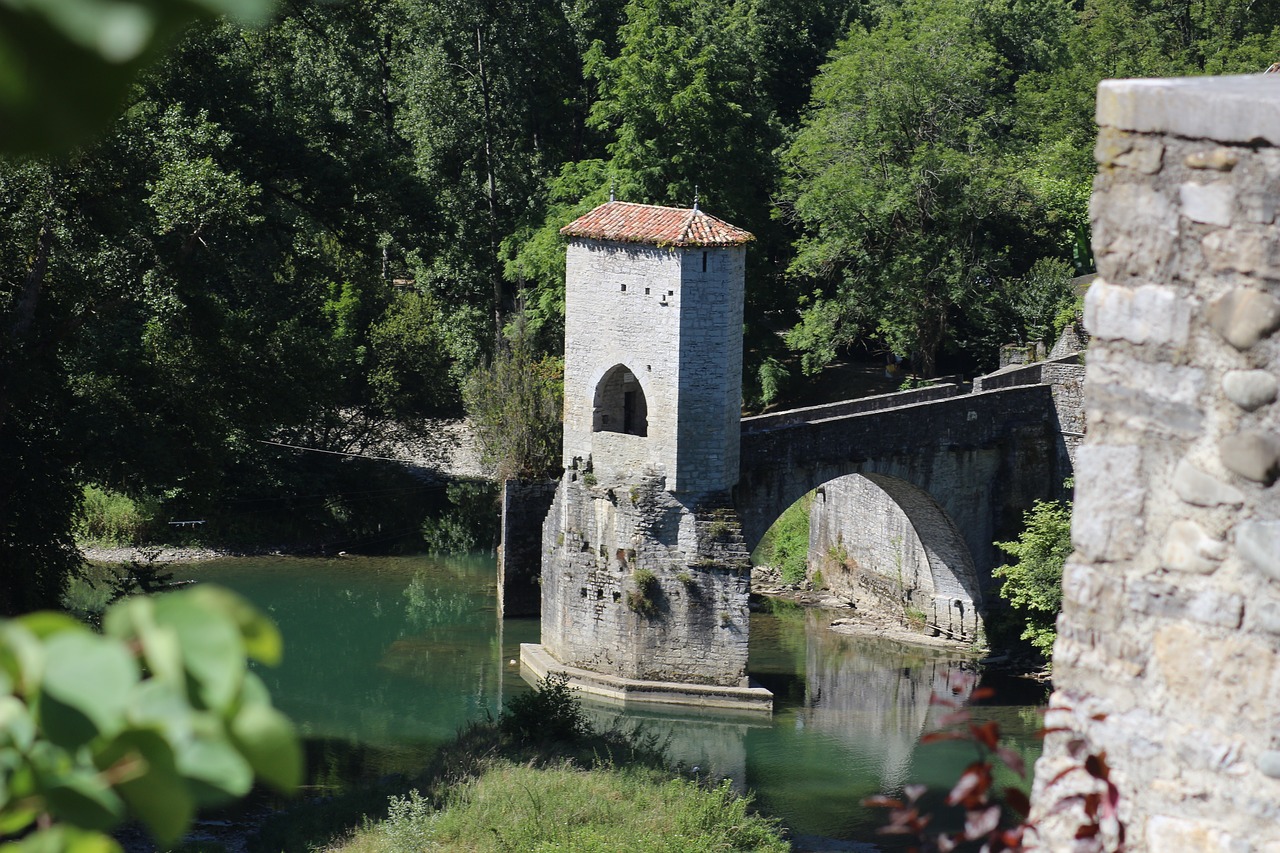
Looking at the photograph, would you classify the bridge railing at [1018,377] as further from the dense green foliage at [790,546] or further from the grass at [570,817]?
the grass at [570,817]

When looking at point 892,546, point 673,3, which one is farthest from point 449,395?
point 892,546

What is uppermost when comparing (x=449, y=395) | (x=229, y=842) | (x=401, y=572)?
(x=449, y=395)

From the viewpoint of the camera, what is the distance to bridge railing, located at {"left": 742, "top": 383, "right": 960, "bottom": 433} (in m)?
19.6

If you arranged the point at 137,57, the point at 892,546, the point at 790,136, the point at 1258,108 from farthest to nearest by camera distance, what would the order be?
the point at 790,136 < the point at 892,546 < the point at 1258,108 < the point at 137,57

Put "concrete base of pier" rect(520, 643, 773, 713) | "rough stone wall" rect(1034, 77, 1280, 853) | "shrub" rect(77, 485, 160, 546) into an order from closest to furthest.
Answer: "rough stone wall" rect(1034, 77, 1280, 853) → "concrete base of pier" rect(520, 643, 773, 713) → "shrub" rect(77, 485, 160, 546)

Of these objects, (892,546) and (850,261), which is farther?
(850,261)

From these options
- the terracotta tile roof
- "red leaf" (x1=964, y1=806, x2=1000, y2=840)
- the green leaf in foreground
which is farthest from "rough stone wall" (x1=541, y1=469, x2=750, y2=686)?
the green leaf in foreground

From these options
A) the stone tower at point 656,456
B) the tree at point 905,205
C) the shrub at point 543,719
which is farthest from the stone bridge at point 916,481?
the shrub at point 543,719

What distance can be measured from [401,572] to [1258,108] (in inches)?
843

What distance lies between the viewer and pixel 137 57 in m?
1.12

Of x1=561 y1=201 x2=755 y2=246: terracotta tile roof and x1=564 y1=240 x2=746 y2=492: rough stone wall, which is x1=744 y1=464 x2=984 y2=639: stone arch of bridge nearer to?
A: x1=564 y1=240 x2=746 y2=492: rough stone wall

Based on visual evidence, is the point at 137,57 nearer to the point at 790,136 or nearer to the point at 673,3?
the point at 673,3

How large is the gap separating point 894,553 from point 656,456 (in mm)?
5123

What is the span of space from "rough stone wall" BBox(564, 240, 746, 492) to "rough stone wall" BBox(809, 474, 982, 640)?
3021mm
